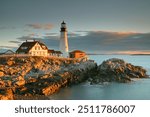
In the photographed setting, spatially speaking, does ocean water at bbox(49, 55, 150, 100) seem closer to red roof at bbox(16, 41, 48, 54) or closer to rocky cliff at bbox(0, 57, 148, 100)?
rocky cliff at bbox(0, 57, 148, 100)

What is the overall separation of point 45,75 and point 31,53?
3.10 meters

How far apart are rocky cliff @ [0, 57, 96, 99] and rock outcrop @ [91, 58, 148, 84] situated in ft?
1.41

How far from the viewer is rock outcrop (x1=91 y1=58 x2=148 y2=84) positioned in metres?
9.60

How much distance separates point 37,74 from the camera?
8.95 metres

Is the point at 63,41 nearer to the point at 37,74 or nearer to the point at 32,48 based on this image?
the point at 32,48

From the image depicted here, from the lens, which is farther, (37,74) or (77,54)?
(77,54)

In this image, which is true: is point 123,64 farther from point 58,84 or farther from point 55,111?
point 55,111

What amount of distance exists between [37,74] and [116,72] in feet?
8.05

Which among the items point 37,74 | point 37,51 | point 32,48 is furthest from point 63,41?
point 37,74

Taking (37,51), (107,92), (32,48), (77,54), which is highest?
(32,48)

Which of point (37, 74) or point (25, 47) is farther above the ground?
point (25, 47)

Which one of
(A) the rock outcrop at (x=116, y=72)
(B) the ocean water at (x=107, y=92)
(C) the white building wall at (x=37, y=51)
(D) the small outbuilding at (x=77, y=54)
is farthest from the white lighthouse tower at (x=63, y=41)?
(B) the ocean water at (x=107, y=92)

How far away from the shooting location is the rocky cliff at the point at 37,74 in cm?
731

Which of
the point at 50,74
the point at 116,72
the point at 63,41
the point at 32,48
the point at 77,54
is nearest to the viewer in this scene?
the point at 50,74
